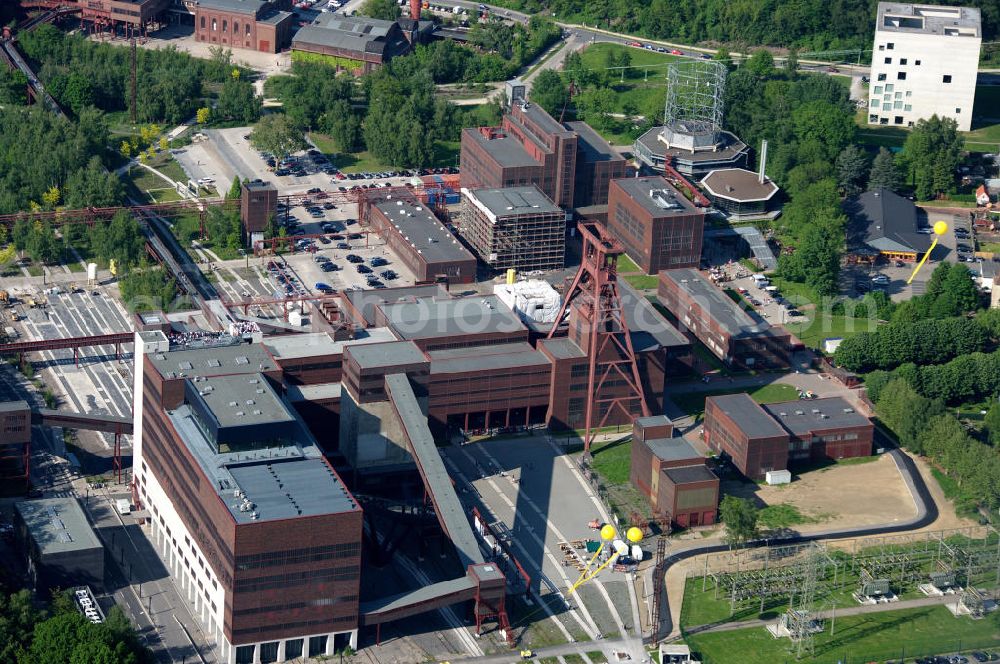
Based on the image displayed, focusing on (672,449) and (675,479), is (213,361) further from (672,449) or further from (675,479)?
(675,479)

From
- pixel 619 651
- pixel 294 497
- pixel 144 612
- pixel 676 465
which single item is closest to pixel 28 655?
pixel 144 612

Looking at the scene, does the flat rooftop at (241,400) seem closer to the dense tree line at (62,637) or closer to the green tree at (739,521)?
the dense tree line at (62,637)

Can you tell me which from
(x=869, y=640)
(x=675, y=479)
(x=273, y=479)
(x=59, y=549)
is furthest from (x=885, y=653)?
(x=59, y=549)

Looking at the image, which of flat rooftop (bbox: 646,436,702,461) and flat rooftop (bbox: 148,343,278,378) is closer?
flat rooftop (bbox: 148,343,278,378)

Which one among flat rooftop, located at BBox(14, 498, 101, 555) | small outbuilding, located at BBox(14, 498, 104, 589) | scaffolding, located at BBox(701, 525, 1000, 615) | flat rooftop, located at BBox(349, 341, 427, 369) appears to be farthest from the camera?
flat rooftop, located at BBox(349, 341, 427, 369)

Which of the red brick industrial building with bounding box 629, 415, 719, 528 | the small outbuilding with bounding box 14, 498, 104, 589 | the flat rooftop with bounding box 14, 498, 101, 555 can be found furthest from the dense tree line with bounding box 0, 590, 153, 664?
the red brick industrial building with bounding box 629, 415, 719, 528

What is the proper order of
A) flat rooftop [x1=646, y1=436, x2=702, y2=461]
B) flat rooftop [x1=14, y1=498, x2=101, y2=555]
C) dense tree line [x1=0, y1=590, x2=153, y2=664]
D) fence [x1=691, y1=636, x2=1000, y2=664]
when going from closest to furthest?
dense tree line [x1=0, y1=590, x2=153, y2=664] < fence [x1=691, y1=636, x2=1000, y2=664] < flat rooftop [x1=14, y1=498, x2=101, y2=555] < flat rooftop [x1=646, y1=436, x2=702, y2=461]

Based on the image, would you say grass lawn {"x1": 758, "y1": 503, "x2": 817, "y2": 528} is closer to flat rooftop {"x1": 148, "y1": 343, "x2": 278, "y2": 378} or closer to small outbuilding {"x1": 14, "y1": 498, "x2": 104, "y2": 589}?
flat rooftop {"x1": 148, "y1": 343, "x2": 278, "y2": 378}

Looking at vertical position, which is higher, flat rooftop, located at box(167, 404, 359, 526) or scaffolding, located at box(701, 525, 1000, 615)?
flat rooftop, located at box(167, 404, 359, 526)
